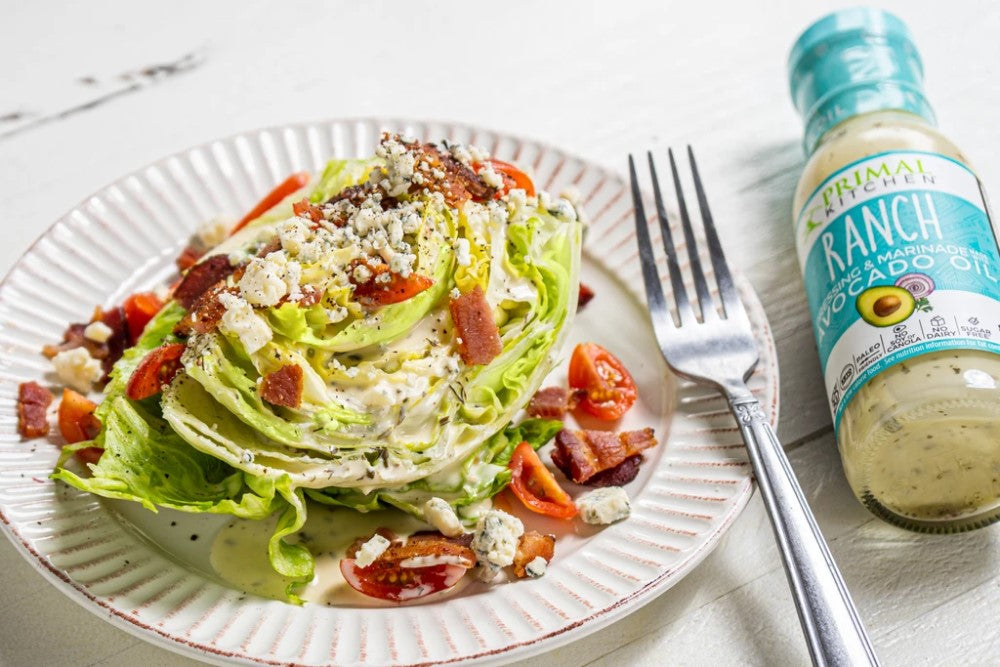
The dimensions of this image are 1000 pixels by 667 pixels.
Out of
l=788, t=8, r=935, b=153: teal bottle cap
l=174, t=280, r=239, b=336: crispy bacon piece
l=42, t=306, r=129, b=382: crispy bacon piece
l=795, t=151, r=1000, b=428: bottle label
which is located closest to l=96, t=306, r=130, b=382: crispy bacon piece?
l=42, t=306, r=129, b=382: crispy bacon piece

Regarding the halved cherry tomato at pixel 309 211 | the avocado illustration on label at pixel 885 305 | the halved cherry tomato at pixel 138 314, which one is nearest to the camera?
the avocado illustration on label at pixel 885 305

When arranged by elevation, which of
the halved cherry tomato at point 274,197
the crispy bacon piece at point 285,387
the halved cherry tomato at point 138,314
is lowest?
the crispy bacon piece at point 285,387

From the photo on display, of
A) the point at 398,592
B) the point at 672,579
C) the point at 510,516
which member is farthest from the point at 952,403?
the point at 398,592

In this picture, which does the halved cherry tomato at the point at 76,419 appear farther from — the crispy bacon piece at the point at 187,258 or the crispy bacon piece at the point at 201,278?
the crispy bacon piece at the point at 187,258

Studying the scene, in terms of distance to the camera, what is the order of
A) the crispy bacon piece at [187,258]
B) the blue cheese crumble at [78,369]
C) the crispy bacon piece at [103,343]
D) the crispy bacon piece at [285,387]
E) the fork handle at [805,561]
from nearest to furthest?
1. the fork handle at [805,561]
2. the crispy bacon piece at [285,387]
3. the blue cheese crumble at [78,369]
4. the crispy bacon piece at [103,343]
5. the crispy bacon piece at [187,258]

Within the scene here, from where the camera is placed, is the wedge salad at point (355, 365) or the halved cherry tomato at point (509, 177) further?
the halved cherry tomato at point (509, 177)

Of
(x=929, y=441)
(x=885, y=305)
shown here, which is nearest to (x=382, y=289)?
(x=885, y=305)

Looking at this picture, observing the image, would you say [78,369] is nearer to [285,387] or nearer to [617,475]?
[285,387]

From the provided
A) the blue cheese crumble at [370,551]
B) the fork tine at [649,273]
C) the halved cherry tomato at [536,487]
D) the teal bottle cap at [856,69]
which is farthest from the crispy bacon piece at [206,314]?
the teal bottle cap at [856,69]
